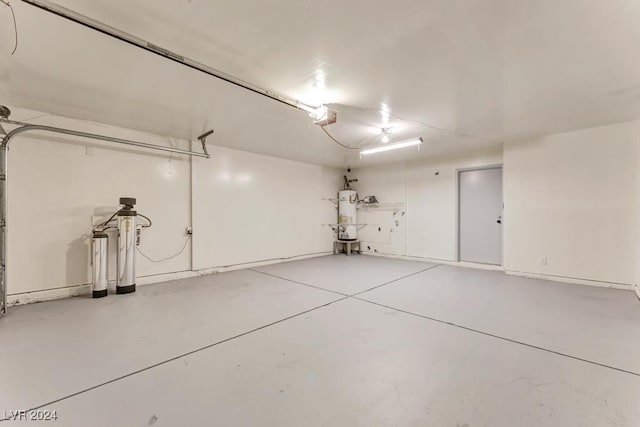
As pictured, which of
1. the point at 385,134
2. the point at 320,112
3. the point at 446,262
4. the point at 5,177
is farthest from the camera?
the point at 446,262

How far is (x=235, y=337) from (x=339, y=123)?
3054mm

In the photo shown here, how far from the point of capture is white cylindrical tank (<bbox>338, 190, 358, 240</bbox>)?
7.36 meters

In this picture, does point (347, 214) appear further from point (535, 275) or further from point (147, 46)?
point (147, 46)

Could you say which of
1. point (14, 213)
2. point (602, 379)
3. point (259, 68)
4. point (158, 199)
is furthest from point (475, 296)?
point (14, 213)

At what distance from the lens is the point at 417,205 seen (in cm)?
649

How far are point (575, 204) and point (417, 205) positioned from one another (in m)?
2.80

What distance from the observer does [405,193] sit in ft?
22.0

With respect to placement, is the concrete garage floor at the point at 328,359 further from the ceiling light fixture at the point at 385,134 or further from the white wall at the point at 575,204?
the ceiling light fixture at the point at 385,134

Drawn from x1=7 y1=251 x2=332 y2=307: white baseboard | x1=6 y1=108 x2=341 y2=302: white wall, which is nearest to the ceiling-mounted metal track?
x1=6 y1=108 x2=341 y2=302: white wall

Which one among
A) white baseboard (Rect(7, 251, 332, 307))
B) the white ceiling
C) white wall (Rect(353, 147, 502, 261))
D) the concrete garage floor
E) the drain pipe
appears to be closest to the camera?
the concrete garage floor

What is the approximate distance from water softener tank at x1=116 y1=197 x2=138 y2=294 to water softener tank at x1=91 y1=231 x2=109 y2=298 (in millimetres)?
154

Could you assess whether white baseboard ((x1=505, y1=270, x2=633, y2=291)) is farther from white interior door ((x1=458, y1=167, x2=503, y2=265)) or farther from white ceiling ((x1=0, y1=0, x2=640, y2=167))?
white ceiling ((x1=0, y1=0, x2=640, y2=167))

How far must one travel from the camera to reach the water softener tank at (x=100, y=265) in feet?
11.8

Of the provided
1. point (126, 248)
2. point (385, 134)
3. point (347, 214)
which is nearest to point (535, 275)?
point (385, 134)
